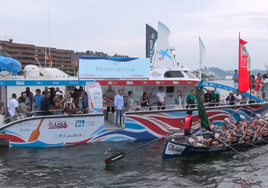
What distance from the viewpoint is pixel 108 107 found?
753 inches

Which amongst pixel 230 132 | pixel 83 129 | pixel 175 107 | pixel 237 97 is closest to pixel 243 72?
pixel 237 97

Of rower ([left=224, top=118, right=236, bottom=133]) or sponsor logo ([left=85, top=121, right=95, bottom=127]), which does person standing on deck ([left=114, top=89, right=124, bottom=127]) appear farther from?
rower ([left=224, top=118, right=236, bottom=133])

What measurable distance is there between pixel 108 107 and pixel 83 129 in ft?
10.4

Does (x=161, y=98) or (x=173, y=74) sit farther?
(x=173, y=74)

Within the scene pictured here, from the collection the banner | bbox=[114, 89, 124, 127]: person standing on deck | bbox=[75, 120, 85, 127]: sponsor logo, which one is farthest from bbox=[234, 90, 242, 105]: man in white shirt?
bbox=[75, 120, 85, 127]: sponsor logo

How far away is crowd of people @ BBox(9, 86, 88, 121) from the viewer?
1551 centimetres

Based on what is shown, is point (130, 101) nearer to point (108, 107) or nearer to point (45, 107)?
point (108, 107)

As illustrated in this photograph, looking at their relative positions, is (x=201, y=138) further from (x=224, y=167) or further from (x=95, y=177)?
(x=95, y=177)

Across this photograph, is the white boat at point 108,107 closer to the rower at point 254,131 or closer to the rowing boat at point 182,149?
the rower at point 254,131

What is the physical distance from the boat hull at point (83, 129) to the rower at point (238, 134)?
2.35 meters

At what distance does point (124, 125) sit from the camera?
1711 cm

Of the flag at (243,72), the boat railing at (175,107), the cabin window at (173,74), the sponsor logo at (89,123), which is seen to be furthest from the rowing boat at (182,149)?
the cabin window at (173,74)

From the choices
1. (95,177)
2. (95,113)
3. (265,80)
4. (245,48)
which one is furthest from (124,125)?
(265,80)

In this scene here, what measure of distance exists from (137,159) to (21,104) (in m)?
5.88
